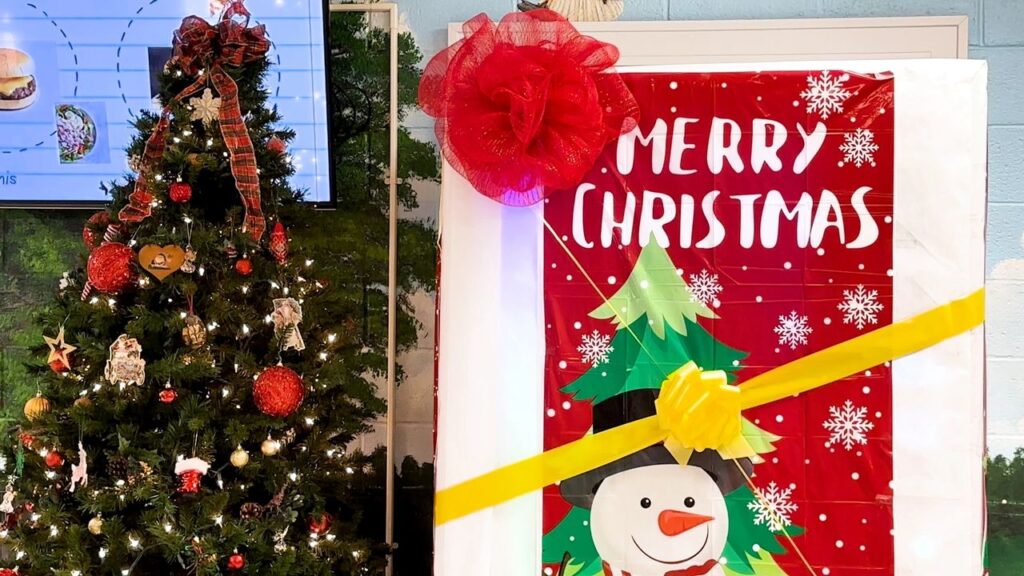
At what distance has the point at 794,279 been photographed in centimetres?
120

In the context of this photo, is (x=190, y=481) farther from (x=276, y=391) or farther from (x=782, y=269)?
(x=782, y=269)

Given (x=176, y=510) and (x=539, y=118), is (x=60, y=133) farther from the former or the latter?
(x=539, y=118)

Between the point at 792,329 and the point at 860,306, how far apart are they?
117 millimetres

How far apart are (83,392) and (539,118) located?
911 mm

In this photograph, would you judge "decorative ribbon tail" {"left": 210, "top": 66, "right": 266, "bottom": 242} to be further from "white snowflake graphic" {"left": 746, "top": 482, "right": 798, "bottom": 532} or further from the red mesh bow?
"white snowflake graphic" {"left": 746, "top": 482, "right": 798, "bottom": 532}

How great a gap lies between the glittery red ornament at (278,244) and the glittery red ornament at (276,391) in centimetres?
21

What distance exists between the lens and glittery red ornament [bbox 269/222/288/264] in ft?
4.30

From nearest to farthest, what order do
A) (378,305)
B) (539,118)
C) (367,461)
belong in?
(539,118) < (367,461) < (378,305)

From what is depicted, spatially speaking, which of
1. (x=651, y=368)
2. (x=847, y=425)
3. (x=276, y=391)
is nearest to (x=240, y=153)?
(x=276, y=391)

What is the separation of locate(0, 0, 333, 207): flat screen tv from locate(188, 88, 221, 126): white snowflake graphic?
0.34 meters

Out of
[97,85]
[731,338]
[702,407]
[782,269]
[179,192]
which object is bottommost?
[702,407]

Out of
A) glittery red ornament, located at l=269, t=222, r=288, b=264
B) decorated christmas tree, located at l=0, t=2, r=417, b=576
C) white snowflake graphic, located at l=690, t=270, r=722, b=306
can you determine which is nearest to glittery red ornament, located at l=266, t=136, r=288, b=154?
decorated christmas tree, located at l=0, t=2, r=417, b=576

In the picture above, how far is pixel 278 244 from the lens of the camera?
4.31ft

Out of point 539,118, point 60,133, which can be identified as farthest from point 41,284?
point 539,118
